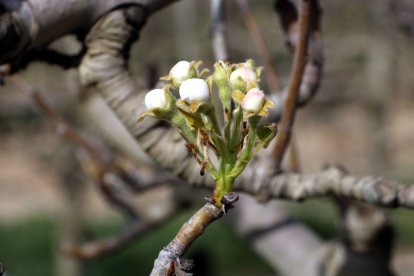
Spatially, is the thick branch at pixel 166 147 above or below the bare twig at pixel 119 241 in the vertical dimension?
above

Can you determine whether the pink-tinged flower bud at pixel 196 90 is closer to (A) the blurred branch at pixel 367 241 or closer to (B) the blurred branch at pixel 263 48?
(B) the blurred branch at pixel 263 48

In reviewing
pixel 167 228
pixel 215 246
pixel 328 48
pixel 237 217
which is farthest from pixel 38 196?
pixel 237 217

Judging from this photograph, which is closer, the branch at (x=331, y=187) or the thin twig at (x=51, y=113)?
the branch at (x=331, y=187)

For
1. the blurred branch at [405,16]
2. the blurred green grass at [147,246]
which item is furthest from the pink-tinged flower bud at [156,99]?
the blurred green grass at [147,246]

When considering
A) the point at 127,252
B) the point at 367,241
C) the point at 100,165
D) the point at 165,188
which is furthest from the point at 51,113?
the point at 127,252

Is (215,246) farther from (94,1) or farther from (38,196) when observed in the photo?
(94,1)

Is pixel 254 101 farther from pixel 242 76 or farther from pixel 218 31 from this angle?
pixel 218 31

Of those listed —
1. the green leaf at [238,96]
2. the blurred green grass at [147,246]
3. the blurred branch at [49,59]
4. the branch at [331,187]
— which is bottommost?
the blurred green grass at [147,246]
